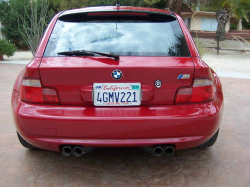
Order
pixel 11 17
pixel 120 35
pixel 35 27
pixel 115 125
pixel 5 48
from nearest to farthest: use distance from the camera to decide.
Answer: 1. pixel 115 125
2. pixel 120 35
3. pixel 35 27
4. pixel 5 48
5. pixel 11 17

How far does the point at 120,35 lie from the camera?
238 centimetres

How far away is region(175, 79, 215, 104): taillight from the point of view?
2156 millimetres

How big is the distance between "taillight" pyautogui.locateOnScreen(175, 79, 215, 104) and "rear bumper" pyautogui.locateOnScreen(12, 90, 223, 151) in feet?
0.19

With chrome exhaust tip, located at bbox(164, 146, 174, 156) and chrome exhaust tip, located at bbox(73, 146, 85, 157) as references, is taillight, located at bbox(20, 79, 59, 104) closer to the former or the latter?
chrome exhaust tip, located at bbox(73, 146, 85, 157)

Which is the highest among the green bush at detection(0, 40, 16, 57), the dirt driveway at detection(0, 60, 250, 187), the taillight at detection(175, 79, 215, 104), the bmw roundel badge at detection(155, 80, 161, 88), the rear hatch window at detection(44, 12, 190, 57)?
the rear hatch window at detection(44, 12, 190, 57)

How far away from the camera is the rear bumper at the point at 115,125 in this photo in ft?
6.57

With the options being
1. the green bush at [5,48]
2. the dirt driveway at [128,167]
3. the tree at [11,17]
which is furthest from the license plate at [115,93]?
the tree at [11,17]

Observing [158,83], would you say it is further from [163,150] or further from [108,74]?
[163,150]

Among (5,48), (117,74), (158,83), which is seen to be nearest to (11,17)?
(5,48)

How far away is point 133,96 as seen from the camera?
6.83 feet

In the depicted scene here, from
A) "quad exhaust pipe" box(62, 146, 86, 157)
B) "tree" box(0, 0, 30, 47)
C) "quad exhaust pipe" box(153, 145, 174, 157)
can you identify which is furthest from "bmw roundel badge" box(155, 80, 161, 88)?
"tree" box(0, 0, 30, 47)

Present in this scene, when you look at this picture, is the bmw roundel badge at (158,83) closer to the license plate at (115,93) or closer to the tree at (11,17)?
the license plate at (115,93)

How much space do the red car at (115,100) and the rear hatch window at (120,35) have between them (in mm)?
20

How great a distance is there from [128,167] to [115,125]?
0.76m
